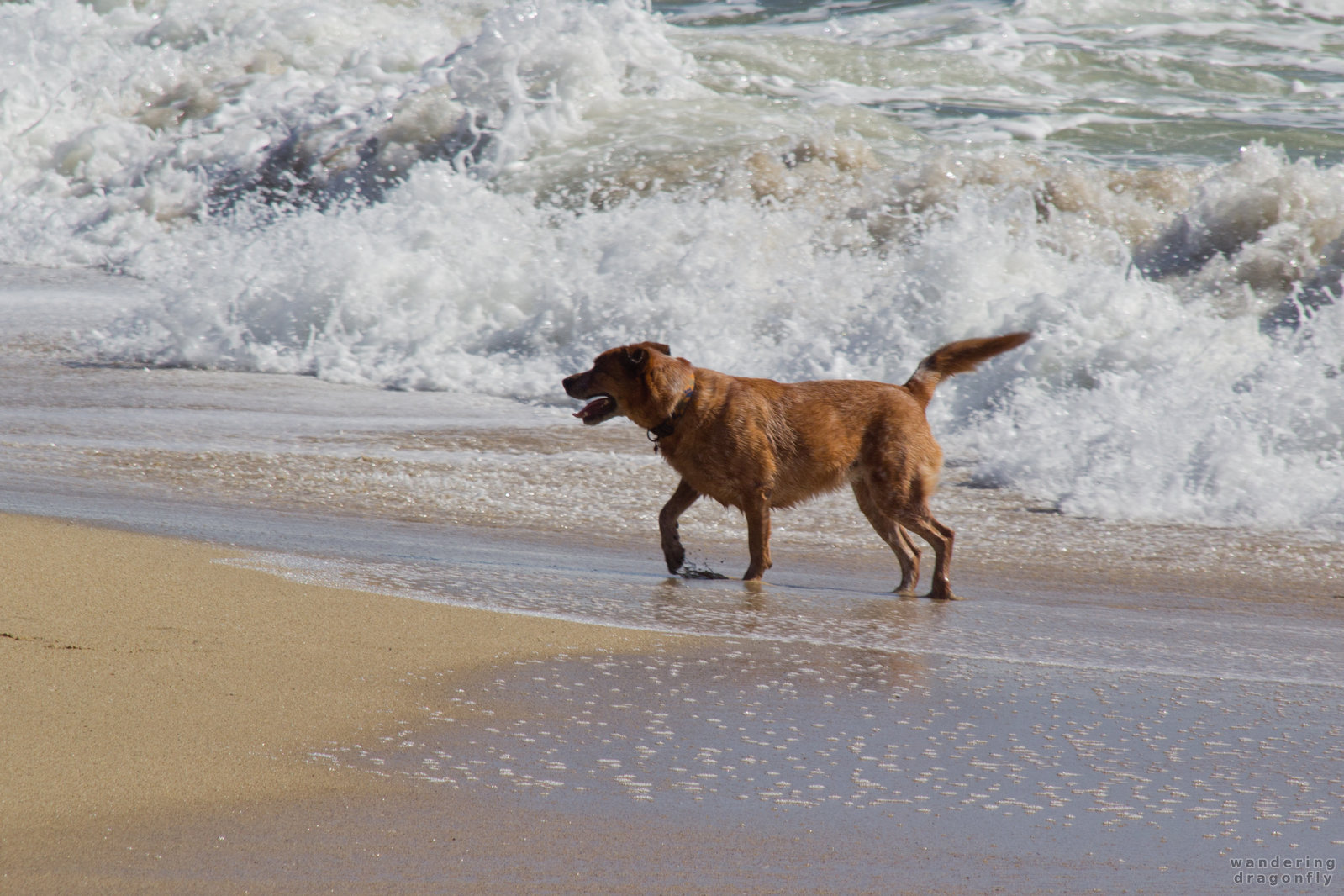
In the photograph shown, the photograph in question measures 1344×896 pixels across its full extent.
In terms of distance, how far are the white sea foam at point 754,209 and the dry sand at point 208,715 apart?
13.8 ft

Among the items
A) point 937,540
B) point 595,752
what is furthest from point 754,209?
point 595,752

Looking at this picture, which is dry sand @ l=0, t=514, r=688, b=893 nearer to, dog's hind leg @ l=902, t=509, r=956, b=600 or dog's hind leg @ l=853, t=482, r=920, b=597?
dog's hind leg @ l=902, t=509, r=956, b=600

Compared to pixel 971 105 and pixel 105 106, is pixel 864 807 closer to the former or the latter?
pixel 971 105

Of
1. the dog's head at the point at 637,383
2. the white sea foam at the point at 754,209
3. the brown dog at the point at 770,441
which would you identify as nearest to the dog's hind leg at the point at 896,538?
the brown dog at the point at 770,441

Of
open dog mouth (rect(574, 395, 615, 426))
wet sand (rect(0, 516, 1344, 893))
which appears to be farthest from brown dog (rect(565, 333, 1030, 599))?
wet sand (rect(0, 516, 1344, 893))

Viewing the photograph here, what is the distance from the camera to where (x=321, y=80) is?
17344 millimetres

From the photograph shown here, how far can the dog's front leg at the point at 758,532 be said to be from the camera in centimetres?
548

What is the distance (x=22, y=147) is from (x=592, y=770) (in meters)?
18.2

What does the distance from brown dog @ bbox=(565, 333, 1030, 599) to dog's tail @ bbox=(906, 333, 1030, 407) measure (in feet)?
0.31

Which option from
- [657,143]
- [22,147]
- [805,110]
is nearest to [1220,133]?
[805,110]

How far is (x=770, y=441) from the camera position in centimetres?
566

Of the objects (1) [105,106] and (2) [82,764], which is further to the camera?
(1) [105,106]

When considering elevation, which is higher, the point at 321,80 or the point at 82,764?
the point at 321,80

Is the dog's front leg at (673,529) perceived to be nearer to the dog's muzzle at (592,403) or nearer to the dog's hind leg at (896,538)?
the dog's muzzle at (592,403)
